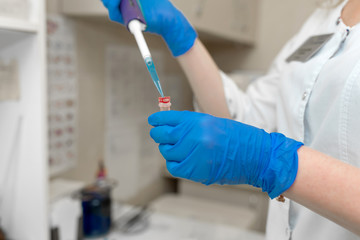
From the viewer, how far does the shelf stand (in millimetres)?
708

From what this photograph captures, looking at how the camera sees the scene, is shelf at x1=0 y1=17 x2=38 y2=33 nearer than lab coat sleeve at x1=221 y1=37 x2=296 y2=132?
Yes

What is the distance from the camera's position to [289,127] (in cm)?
77

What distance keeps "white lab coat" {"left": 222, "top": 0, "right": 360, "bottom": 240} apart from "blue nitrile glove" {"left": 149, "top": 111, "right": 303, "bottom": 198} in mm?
194

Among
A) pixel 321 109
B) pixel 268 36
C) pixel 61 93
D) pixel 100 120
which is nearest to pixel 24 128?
pixel 61 93

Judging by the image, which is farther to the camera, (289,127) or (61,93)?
(61,93)

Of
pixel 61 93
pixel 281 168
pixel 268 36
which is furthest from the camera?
pixel 268 36

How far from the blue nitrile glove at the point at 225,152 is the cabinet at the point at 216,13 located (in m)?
0.81

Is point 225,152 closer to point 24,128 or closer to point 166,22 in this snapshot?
point 166,22

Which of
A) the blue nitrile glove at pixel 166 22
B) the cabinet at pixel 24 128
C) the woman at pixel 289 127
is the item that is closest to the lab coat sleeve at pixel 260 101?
the woman at pixel 289 127

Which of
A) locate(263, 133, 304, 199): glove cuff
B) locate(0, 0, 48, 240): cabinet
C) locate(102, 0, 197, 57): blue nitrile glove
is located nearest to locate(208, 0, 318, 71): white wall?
locate(102, 0, 197, 57): blue nitrile glove

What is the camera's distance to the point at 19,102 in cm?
89

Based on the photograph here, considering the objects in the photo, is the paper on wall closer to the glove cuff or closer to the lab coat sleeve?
the lab coat sleeve

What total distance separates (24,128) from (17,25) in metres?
0.30

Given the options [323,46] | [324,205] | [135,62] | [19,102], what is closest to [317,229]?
[324,205]
